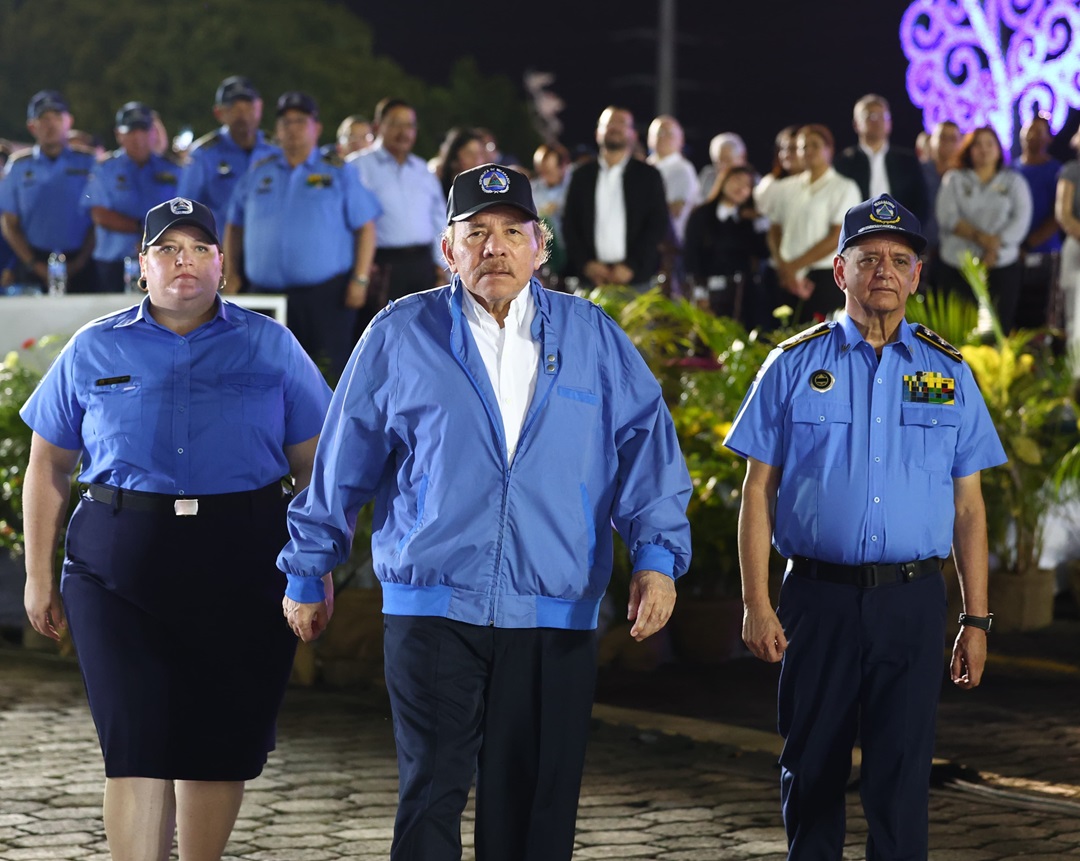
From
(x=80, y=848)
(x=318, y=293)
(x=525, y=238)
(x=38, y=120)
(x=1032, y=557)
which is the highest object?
(x=38, y=120)

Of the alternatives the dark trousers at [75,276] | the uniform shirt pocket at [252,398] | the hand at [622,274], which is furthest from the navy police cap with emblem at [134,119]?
the uniform shirt pocket at [252,398]

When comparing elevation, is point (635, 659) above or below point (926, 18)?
below

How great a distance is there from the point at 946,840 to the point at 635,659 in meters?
3.32

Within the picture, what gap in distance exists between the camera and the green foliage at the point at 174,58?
4319 cm

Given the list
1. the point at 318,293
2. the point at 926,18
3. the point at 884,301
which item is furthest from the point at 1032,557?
the point at 926,18

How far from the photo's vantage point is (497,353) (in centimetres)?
455

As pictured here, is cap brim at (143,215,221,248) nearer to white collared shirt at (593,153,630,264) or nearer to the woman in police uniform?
the woman in police uniform

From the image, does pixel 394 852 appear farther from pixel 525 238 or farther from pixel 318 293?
pixel 318 293

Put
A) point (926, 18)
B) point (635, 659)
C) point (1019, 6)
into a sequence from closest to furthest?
point (635, 659) < point (1019, 6) < point (926, 18)

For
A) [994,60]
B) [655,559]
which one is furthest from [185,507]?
[994,60]

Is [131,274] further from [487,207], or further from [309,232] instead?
[487,207]

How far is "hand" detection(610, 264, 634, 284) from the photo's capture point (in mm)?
13320

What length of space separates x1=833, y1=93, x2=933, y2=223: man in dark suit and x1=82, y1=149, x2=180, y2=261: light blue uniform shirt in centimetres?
481

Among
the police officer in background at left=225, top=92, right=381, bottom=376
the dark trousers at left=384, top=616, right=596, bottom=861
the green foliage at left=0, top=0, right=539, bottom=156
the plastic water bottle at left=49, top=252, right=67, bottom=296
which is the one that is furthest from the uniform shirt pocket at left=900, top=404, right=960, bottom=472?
the green foliage at left=0, top=0, right=539, bottom=156
